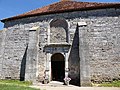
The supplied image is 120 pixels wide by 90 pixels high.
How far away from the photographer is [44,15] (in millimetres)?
14422

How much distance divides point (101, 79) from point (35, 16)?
7.59m

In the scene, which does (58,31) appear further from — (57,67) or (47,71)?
(47,71)

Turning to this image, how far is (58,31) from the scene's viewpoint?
1411 centimetres

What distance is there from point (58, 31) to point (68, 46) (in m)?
1.75

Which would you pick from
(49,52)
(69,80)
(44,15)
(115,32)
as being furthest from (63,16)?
(69,80)

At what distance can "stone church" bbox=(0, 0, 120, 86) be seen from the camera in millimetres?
12195

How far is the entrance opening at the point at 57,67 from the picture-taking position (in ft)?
45.1

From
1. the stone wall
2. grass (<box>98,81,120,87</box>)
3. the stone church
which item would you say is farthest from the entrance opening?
grass (<box>98,81,120,87</box>)

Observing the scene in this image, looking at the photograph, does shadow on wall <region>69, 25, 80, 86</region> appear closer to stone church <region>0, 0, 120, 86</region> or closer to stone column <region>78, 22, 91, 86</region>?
stone church <region>0, 0, 120, 86</region>

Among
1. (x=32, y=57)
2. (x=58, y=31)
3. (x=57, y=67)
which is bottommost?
(x=57, y=67)

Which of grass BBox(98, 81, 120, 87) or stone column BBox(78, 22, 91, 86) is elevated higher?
stone column BBox(78, 22, 91, 86)

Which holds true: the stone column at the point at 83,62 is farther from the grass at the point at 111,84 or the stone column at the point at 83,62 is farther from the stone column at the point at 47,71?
the stone column at the point at 47,71

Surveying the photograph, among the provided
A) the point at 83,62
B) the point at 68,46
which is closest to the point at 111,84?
the point at 83,62

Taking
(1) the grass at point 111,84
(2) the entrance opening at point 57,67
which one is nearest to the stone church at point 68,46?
(2) the entrance opening at point 57,67
